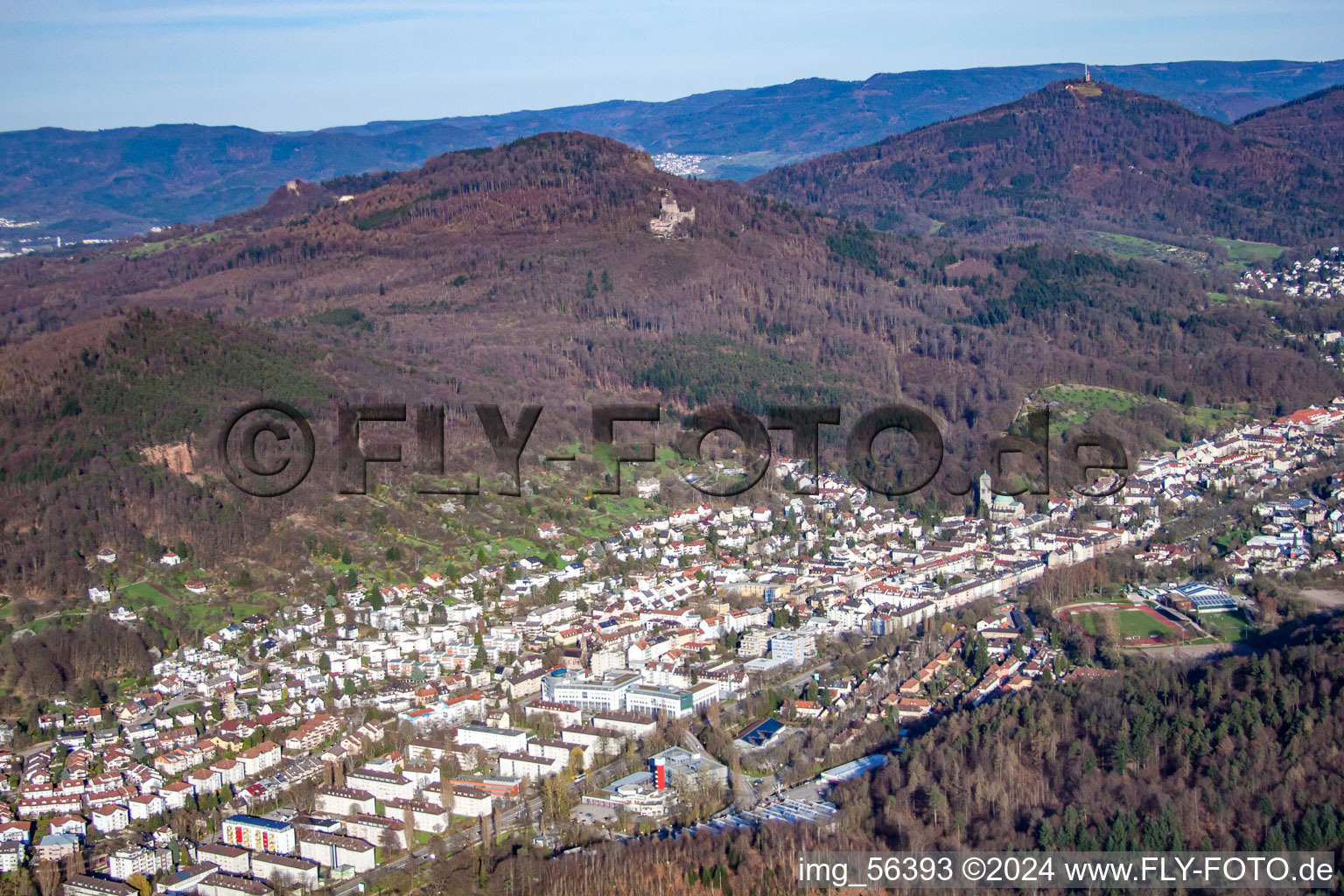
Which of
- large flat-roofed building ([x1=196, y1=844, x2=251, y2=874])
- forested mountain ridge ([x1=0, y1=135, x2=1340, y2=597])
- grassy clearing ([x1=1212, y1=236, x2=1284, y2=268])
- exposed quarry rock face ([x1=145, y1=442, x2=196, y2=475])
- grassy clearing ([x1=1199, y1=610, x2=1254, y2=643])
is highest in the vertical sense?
grassy clearing ([x1=1212, y1=236, x2=1284, y2=268])

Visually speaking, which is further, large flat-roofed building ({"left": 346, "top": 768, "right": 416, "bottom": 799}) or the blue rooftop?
large flat-roofed building ({"left": 346, "top": 768, "right": 416, "bottom": 799})

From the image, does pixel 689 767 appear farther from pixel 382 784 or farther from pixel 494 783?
pixel 382 784

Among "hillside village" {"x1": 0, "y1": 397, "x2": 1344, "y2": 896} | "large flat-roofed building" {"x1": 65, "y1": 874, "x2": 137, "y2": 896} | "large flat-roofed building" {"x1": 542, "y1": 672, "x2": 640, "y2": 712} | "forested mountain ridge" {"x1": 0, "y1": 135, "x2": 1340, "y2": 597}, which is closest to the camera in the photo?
"large flat-roofed building" {"x1": 65, "y1": 874, "x2": 137, "y2": 896}

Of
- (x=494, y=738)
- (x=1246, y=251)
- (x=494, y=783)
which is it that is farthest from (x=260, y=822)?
(x=1246, y=251)

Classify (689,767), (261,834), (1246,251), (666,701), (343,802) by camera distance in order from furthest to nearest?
(1246,251) → (666,701) → (689,767) → (343,802) → (261,834)

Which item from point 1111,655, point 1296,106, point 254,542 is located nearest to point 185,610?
point 254,542

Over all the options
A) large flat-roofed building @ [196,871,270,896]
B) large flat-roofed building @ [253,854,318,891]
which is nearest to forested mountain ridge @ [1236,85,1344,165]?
large flat-roofed building @ [253,854,318,891]

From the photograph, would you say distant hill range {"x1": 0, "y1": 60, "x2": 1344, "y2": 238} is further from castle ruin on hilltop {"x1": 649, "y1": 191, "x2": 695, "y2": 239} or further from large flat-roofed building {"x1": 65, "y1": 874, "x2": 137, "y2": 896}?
large flat-roofed building {"x1": 65, "y1": 874, "x2": 137, "y2": 896}

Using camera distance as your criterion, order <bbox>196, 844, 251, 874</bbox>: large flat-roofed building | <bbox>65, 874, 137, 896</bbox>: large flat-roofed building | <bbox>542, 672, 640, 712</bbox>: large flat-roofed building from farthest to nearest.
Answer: <bbox>542, 672, 640, 712</bbox>: large flat-roofed building, <bbox>196, 844, 251, 874</bbox>: large flat-roofed building, <bbox>65, 874, 137, 896</bbox>: large flat-roofed building
